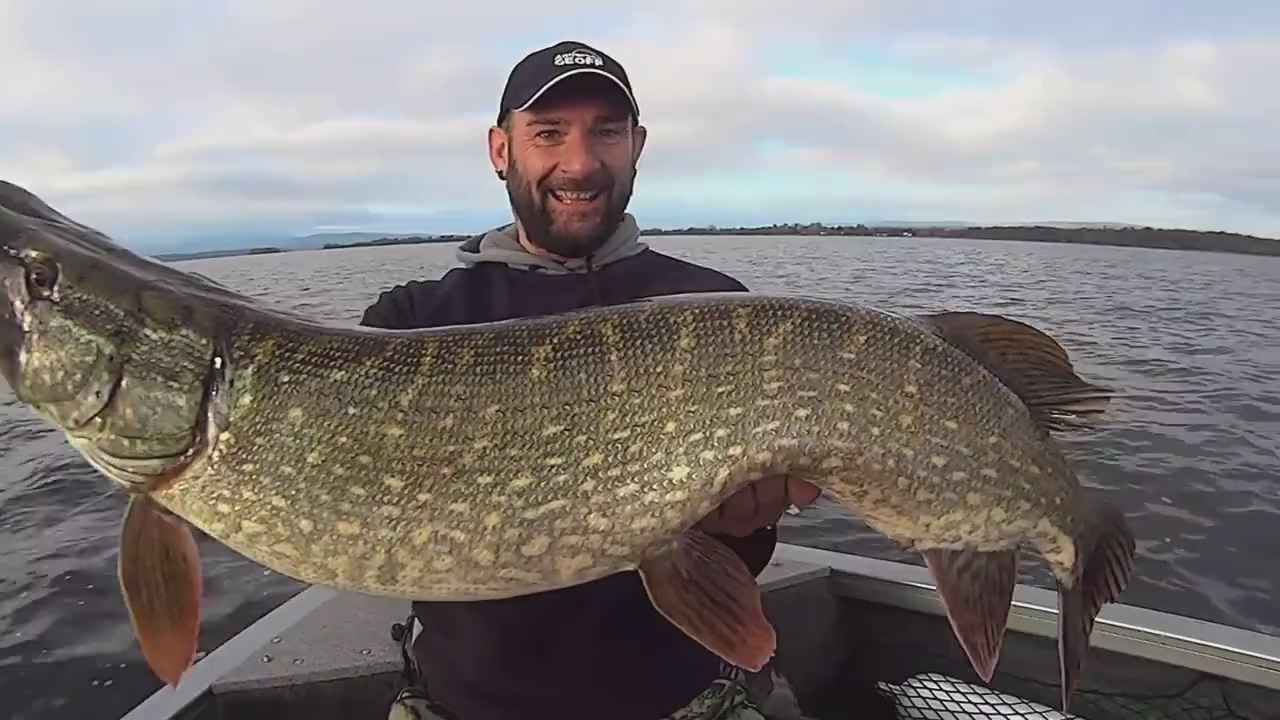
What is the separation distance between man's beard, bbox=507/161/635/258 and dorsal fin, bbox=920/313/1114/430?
0.98 m

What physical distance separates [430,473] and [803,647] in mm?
1870

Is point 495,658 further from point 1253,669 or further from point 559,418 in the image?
point 1253,669

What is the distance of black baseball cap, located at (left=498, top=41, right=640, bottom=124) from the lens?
8.08ft

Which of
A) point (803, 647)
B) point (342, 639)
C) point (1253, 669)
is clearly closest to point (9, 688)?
point (342, 639)

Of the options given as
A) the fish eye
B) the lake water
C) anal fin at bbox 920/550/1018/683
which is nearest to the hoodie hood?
the lake water

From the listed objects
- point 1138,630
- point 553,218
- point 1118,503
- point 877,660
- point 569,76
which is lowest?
point 1118,503

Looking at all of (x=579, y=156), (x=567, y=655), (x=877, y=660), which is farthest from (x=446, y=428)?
(x=877, y=660)

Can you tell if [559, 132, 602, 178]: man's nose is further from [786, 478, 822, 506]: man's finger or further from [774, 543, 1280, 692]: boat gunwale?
[774, 543, 1280, 692]: boat gunwale

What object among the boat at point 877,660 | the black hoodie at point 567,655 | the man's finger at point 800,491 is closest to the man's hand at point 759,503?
the man's finger at point 800,491

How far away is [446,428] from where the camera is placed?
1.79 metres

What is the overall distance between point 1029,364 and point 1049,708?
55.9 inches

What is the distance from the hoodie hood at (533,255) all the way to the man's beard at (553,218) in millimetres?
27

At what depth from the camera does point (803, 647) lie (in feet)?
10.4

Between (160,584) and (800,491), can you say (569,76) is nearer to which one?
(800,491)
